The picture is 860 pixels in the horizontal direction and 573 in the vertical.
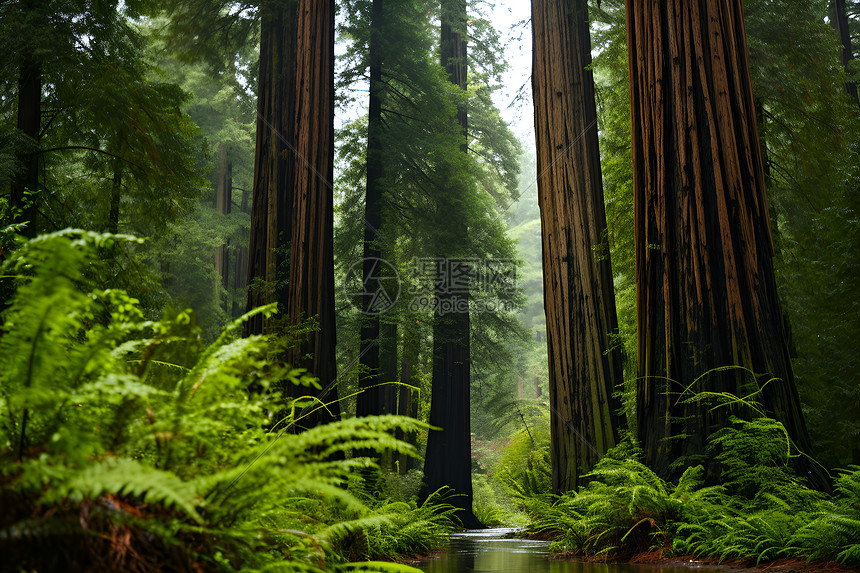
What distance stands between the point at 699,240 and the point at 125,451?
13.8ft

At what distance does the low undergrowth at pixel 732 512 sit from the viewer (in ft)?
9.78

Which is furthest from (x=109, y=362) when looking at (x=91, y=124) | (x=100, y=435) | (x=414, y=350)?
(x=414, y=350)

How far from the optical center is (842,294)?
29.4 ft

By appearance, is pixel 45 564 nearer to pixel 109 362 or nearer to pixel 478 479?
pixel 109 362

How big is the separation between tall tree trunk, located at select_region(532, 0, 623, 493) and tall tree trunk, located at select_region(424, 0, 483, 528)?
6.95 meters

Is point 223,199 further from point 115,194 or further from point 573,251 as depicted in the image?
point 573,251

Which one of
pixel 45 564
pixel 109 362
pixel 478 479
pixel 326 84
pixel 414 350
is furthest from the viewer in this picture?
pixel 478 479

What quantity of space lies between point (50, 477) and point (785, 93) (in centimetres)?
1146

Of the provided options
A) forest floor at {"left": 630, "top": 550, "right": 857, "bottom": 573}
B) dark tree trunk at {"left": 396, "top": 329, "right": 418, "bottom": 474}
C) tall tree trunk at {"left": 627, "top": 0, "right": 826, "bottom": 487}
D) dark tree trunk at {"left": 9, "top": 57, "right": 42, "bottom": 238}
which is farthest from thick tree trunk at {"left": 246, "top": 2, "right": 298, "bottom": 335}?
forest floor at {"left": 630, "top": 550, "right": 857, "bottom": 573}

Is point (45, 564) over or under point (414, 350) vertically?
under

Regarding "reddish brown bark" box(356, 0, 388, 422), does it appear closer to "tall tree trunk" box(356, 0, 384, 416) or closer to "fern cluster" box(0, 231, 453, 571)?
"tall tree trunk" box(356, 0, 384, 416)

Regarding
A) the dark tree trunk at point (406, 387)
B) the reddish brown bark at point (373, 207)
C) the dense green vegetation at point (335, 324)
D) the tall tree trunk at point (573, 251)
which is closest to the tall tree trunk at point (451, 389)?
the dense green vegetation at point (335, 324)

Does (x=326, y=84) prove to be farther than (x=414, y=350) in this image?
No

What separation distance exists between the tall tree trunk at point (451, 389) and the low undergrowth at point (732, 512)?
31.8 feet
